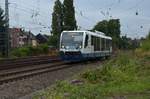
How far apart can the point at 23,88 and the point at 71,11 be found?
77150mm

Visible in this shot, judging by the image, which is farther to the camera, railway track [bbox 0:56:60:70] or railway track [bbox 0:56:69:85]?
railway track [bbox 0:56:60:70]

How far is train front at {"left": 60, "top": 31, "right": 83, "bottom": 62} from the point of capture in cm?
4034

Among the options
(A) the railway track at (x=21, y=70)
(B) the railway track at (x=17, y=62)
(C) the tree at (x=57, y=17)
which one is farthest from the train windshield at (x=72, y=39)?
(C) the tree at (x=57, y=17)

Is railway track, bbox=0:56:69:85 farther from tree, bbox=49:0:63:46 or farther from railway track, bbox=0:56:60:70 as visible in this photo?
tree, bbox=49:0:63:46

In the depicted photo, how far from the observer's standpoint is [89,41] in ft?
136

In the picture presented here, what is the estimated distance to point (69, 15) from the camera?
316ft

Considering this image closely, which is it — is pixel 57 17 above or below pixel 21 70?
above

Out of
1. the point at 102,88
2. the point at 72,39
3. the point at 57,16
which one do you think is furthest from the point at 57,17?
the point at 102,88

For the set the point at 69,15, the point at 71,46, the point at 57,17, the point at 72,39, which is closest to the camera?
the point at 71,46

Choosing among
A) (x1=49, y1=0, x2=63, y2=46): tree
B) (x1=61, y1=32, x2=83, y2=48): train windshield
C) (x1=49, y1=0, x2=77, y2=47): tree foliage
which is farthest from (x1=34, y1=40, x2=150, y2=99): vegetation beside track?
(x1=49, y1=0, x2=63, y2=46): tree

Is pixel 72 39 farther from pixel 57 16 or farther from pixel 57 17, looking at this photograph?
pixel 57 17


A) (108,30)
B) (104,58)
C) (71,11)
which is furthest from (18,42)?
(104,58)

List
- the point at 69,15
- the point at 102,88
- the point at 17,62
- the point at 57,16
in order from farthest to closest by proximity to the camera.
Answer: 1. the point at 57,16
2. the point at 69,15
3. the point at 17,62
4. the point at 102,88

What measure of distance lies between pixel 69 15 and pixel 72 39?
5564 cm
